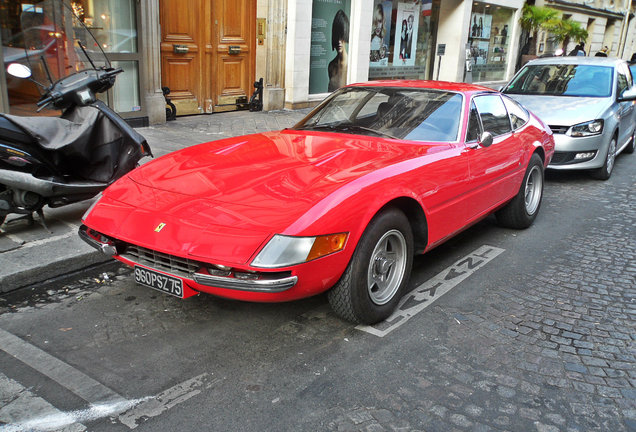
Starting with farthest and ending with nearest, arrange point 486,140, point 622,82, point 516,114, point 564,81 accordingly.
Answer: point 622,82
point 564,81
point 516,114
point 486,140

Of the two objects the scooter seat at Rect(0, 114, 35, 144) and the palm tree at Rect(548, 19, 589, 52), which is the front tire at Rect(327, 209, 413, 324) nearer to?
the scooter seat at Rect(0, 114, 35, 144)

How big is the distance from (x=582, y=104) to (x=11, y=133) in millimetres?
7519

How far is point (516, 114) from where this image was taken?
5.76 meters

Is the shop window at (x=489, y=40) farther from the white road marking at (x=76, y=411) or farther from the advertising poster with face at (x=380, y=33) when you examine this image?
the white road marking at (x=76, y=411)

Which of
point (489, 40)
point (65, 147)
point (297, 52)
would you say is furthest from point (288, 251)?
point (489, 40)

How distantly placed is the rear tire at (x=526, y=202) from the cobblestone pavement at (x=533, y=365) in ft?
3.09

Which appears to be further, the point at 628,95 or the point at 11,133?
the point at 628,95

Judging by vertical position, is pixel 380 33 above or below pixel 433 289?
above

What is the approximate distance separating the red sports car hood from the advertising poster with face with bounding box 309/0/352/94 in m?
9.52

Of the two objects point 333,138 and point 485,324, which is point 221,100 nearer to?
point 333,138

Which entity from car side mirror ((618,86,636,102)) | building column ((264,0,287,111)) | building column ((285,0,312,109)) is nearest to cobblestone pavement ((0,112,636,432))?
car side mirror ((618,86,636,102))

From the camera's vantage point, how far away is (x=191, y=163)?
4.13 meters

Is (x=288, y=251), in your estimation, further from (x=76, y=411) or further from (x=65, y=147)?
(x=65, y=147)

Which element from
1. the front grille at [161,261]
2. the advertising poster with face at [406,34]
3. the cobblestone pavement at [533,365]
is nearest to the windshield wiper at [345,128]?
the cobblestone pavement at [533,365]
